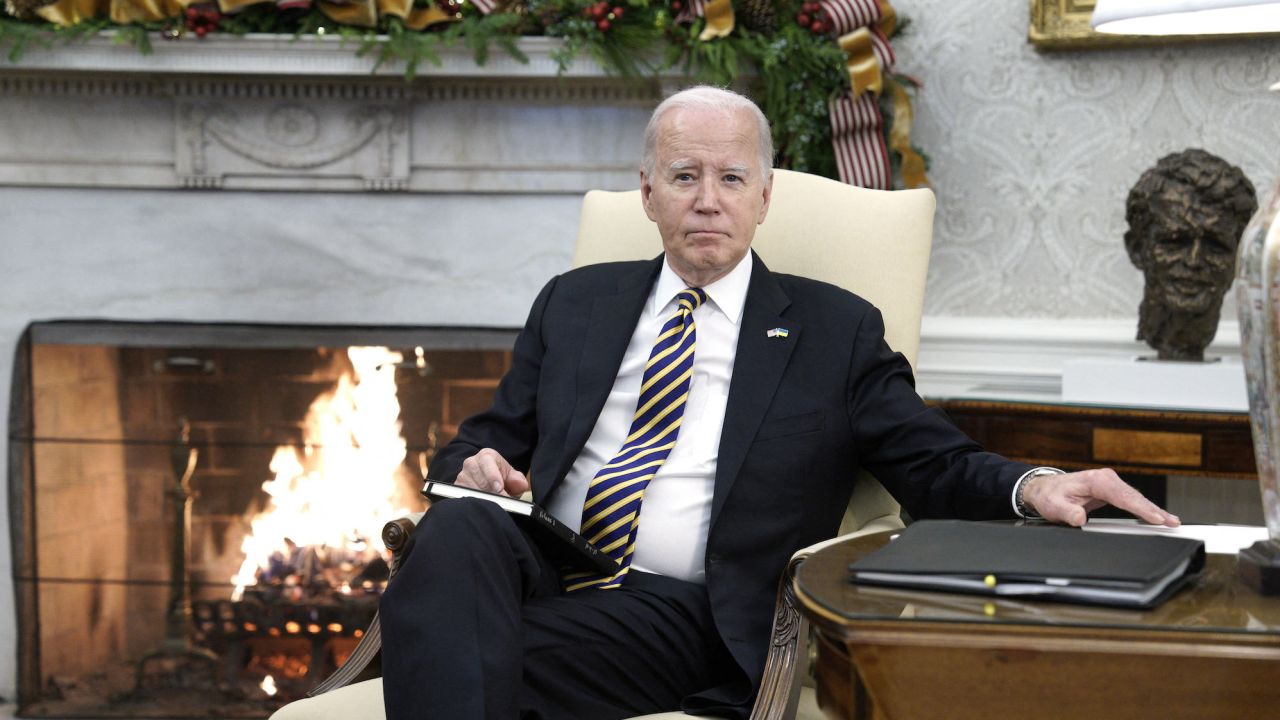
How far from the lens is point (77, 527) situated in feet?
11.7

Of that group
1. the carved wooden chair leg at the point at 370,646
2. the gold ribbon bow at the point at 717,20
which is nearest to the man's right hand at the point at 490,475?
the carved wooden chair leg at the point at 370,646

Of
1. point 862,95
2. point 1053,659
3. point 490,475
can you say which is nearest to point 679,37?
point 862,95

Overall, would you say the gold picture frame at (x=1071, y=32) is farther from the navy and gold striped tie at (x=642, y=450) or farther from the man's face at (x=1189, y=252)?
the navy and gold striped tie at (x=642, y=450)

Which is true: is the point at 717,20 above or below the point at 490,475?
above

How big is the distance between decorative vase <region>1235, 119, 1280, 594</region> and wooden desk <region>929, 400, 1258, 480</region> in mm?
1245

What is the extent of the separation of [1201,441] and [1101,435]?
0.18m

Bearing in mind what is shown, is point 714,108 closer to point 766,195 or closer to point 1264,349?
point 766,195

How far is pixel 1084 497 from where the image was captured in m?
1.50

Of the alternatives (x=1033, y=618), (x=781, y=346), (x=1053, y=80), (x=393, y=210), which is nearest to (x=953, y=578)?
(x=1033, y=618)

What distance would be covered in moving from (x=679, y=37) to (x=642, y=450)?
1.39 metres

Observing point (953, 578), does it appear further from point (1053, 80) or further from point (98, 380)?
point (98, 380)

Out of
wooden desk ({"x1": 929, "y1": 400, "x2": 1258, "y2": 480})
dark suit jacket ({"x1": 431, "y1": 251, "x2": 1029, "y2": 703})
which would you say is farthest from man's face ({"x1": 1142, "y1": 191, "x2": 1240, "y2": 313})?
dark suit jacket ({"x1": 431, "y1": 251, "x2": 1029, "y2": 703})

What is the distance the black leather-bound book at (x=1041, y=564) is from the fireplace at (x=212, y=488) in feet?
7.32

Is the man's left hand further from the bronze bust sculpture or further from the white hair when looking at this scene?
the bronze bust sculpture
